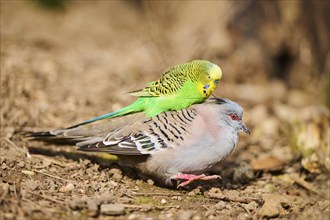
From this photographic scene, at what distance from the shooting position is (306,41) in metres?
9.09

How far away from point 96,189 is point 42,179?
49 cm

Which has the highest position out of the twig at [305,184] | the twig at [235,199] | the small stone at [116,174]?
the small stone at [116,174]

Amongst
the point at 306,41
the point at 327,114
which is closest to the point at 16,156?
the point at 327,114

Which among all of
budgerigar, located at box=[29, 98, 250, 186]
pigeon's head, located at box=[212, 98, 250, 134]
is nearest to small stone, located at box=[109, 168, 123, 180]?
budgerigar, located at box=[29, 98, 250, 186]

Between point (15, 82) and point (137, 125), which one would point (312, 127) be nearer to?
point (137, 125)

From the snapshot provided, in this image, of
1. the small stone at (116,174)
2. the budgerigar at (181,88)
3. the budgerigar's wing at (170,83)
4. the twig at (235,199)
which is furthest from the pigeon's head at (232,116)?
the small stone at (116,174)

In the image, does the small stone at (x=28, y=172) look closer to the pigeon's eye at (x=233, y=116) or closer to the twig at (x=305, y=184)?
the pigeon's eye at (x=233, y=116)

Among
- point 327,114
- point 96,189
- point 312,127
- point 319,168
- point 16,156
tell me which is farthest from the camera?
point 327,114

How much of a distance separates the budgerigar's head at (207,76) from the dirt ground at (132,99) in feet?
3.04

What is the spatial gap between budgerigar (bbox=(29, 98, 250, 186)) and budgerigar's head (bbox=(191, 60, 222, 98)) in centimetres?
19

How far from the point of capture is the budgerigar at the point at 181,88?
16.5 feet

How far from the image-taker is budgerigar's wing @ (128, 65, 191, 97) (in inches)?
203

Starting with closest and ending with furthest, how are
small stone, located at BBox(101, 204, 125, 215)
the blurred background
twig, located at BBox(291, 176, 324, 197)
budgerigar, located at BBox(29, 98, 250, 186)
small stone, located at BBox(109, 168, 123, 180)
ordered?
Result: small stone, located at BBox(101, 204, 125, 215) < budgerigar, located at BBox(29, 98, 250, 186) < small stone, located at BBox(109, 168, 123, 180) < twig, located at BBox(291, 176, 324, 197) < the blurred background

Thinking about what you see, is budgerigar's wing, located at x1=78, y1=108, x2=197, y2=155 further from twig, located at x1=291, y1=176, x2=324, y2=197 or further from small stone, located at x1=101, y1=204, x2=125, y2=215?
twig, located at x1=291, y1=176, x2=324, y2=197
